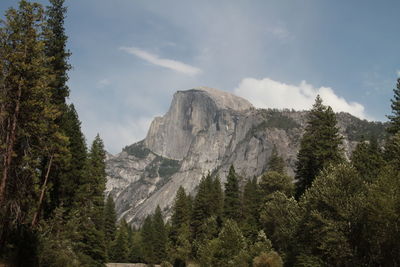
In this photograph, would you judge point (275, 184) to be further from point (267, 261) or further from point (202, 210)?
point (267, 261)

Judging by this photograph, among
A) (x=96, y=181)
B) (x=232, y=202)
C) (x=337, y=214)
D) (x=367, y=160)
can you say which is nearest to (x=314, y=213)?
(x=337, y=214)

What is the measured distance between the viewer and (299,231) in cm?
3706

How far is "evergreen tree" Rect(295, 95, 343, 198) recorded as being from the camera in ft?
151

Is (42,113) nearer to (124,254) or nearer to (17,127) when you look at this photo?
(17,127)

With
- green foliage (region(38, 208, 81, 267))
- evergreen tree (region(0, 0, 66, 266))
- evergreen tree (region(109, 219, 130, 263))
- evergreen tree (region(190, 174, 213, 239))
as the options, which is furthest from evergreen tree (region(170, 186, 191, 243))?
evergreen tree (region(0, 0, 66, 266))

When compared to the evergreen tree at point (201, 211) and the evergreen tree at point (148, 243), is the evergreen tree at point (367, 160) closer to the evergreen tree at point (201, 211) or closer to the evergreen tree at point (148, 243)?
the evergreen tree at point (201, 211)

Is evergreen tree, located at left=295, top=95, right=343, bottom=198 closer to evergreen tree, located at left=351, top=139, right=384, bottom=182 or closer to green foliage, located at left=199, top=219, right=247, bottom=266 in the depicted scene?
evergreen tree, located at left=351, top=139, right=384, bottom=182

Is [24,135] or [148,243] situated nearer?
[24,135]

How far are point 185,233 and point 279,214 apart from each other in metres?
22.3

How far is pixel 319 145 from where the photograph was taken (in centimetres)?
4641

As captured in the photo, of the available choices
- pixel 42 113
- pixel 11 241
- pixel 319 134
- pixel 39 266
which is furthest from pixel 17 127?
pixel 319 134

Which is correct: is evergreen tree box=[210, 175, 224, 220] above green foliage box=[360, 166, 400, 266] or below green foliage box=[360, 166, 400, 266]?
above

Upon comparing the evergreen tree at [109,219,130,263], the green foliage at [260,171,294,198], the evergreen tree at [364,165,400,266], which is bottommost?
the evergreen tree at [109,219,130,263]

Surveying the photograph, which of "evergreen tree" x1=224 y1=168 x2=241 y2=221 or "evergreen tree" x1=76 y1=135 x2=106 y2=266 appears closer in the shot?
"evergreen tree" x1=76 y1=135 x2=106 y2=266
